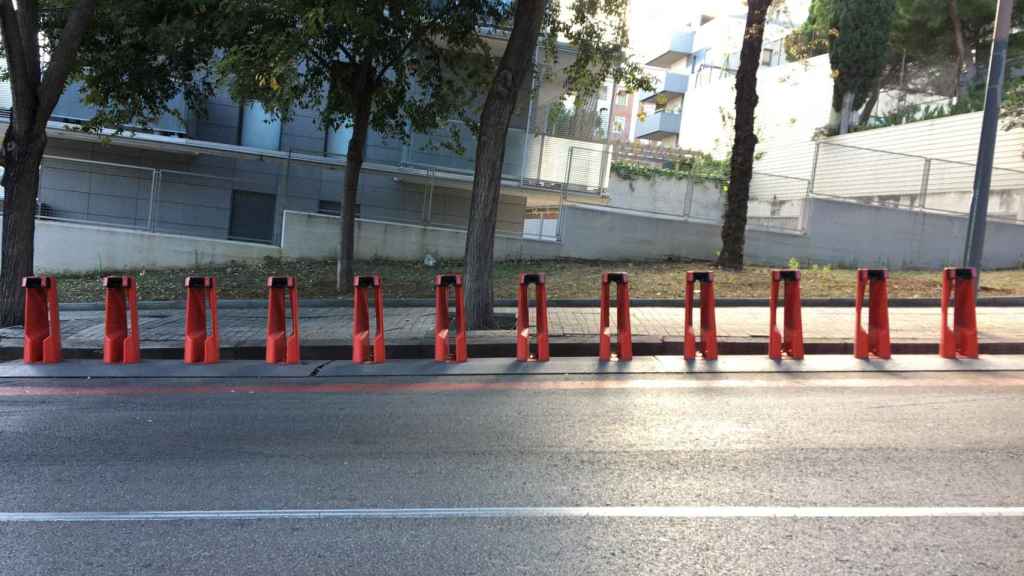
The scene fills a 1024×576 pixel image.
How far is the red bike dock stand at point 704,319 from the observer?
869 centimetres

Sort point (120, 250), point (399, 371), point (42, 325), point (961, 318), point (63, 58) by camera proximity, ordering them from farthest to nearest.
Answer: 1. point (120, 250)
2. point (63, 58)
3. point (42, 325)
4. point (961, 318)
5. point (399, 371)

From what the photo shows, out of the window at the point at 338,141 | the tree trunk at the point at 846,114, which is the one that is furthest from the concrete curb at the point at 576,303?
the tree trunk at the point at 846,114

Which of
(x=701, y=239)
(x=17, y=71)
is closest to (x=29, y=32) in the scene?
(x=17, y=71)

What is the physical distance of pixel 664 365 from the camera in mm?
8523

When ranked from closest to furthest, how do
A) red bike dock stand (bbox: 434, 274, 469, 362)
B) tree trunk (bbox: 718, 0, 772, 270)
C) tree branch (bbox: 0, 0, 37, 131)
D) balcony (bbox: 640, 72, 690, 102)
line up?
red bike dock stand (bbox: 434, 274, 469, 362) < tree branch (bbox: 0, 0, 37, 131) < tree trunk (bbox: 718, 0, 772, 270) < balcony (bbox: 640, 72, 690, 102)

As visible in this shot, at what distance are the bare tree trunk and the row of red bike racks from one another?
1965cm

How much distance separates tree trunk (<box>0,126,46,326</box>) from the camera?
36.1 feet

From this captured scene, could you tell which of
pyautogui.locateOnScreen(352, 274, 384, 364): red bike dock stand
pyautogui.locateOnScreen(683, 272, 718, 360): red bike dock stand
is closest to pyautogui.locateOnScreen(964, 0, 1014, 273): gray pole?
pyautogui.locateOnScreen(683, 272, 718, 360): red bike dock stand

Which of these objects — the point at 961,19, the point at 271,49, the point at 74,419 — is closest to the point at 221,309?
the point at 271,49

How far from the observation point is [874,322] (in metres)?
Result: 8.79

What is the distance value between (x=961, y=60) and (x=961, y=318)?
70.8 ft

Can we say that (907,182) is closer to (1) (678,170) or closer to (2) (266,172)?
(1) (678,170)

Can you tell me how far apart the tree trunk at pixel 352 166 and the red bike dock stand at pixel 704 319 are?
763 centimetres

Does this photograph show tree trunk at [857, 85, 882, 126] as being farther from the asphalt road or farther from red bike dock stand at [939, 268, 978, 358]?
the asphalt road
